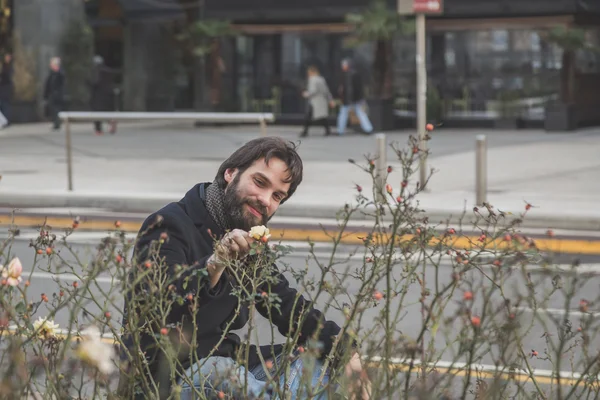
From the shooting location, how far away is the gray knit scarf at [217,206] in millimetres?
4086

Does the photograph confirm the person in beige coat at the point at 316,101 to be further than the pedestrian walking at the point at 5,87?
No

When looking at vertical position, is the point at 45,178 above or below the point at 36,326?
below

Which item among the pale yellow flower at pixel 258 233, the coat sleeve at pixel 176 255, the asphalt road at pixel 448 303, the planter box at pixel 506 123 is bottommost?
the planter box at pixel 506 123

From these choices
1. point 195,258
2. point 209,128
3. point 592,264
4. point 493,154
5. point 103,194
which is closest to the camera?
point 195,258

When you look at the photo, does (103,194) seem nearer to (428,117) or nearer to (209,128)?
(209,128)

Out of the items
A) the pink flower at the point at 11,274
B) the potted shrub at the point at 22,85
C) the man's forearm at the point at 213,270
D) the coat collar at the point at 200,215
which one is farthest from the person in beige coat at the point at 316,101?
the pink flower at the point at 11,274

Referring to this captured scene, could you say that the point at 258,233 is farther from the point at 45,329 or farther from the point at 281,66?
the point at 281,66

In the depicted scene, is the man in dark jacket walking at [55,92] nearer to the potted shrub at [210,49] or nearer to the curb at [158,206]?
the potted shrub at [210,49]

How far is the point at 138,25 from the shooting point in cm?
3547

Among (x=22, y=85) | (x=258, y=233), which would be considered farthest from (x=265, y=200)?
(x=22, y=85)

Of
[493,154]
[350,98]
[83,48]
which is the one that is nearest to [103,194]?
[493,154]

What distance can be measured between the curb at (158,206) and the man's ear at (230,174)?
8.57 metres

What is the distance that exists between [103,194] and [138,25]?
21.3m

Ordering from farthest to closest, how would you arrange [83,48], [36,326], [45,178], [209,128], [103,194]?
1. [83,48]
2. [209,128]
3. [45,178]
4. [103,194]
5. [36,326]
